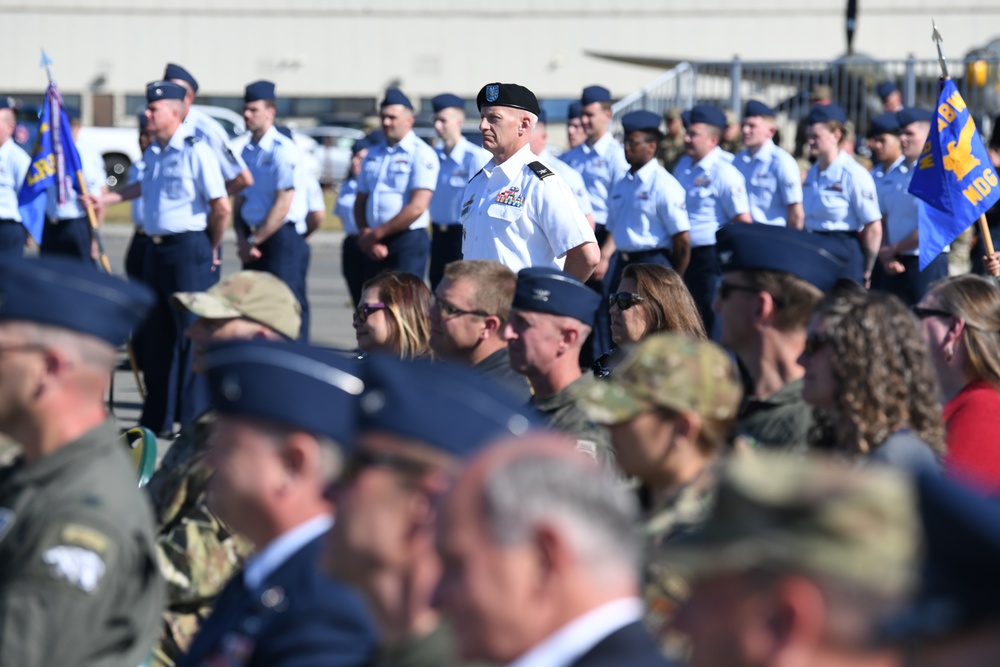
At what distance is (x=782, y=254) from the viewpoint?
455cm

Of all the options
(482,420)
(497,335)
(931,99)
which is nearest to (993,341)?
(497,335)

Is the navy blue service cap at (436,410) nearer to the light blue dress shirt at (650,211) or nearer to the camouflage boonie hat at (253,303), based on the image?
the camouflage boonie hat at (253,303)

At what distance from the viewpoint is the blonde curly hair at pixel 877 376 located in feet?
12.7

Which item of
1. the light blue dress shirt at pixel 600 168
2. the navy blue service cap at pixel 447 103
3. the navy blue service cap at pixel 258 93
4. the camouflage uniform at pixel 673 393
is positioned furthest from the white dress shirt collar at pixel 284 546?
the navy blue service cap at pixel 447 103

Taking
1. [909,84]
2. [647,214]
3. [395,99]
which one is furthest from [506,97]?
[909,84]

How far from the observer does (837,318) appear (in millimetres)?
3934

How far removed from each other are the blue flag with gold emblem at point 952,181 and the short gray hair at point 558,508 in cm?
627

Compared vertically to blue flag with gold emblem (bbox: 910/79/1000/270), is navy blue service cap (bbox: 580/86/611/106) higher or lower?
higher

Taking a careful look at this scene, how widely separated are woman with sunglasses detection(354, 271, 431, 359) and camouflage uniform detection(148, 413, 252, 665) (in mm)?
1547

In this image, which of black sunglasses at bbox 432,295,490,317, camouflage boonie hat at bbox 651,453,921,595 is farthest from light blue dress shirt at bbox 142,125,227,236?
camouflage boonie hat at bbox 651,453,921,595

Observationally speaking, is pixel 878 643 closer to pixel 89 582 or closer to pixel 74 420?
pixel 89 582

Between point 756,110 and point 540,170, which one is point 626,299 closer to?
point 540,170

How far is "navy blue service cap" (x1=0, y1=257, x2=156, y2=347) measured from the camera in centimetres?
318

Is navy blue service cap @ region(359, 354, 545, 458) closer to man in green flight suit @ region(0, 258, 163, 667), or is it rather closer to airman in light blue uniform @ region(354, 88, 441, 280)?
man in green flight suit @ region(0, 258, 163, 667)
